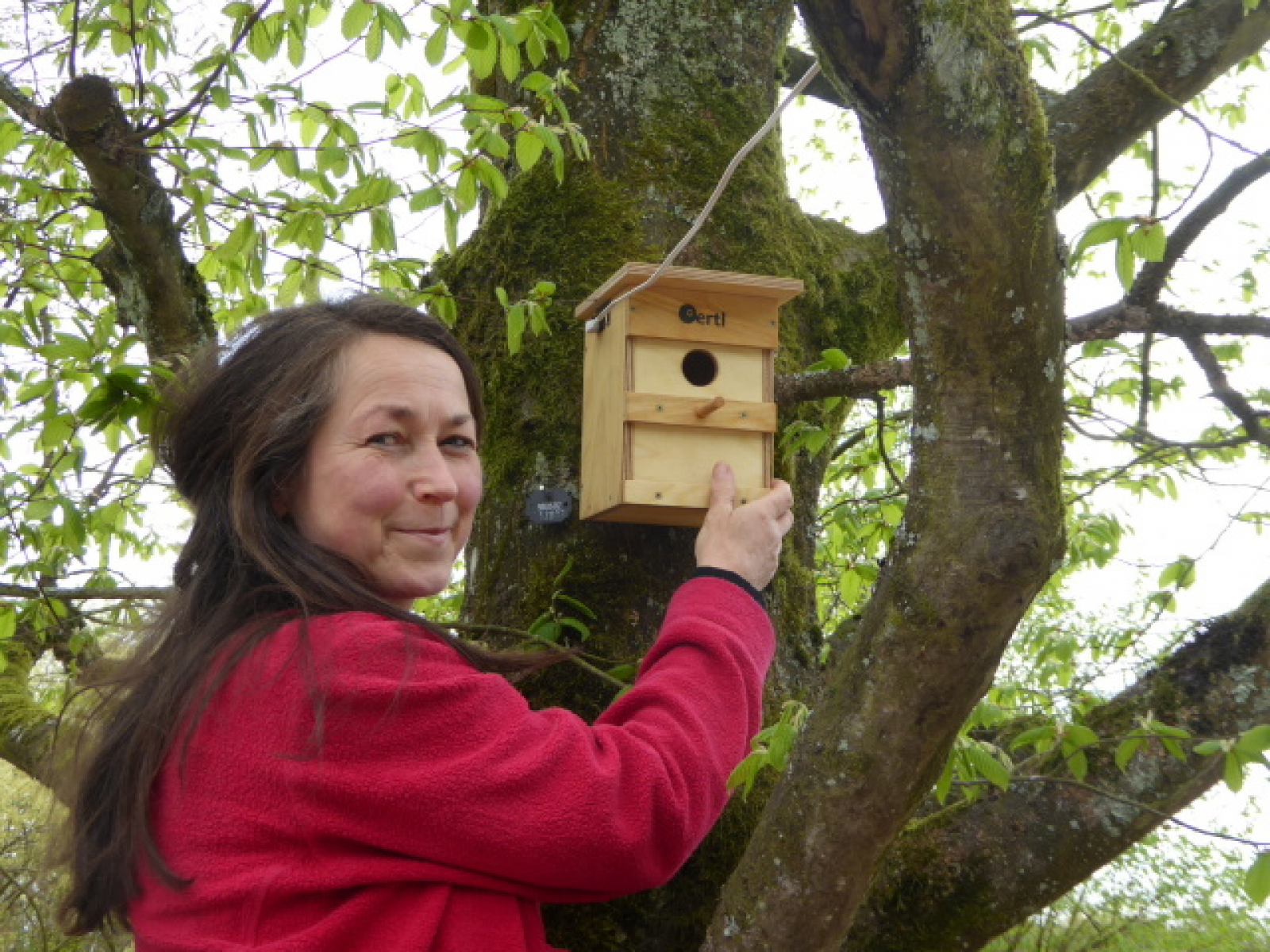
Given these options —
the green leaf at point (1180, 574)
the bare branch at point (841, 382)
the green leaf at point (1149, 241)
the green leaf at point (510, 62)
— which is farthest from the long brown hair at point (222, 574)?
the green leaf at point (1180, 574)

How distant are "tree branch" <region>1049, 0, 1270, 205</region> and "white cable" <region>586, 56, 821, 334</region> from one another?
4.41 feet

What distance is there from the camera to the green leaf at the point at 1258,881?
185 centimetres

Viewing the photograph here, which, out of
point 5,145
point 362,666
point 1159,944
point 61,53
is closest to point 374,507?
point 362,666

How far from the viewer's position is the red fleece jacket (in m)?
1.61

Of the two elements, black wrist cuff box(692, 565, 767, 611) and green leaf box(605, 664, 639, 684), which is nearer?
black wrist cuff box(692, 565, 767, 611)

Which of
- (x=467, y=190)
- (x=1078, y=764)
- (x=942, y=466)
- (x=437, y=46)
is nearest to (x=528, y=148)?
(x=467, y=190)

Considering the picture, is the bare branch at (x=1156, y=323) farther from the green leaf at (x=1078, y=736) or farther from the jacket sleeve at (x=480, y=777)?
the jacket sleeve at (x=480, y=777)

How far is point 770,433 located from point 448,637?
1.08 m

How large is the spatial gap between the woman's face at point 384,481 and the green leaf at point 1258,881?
1395mm

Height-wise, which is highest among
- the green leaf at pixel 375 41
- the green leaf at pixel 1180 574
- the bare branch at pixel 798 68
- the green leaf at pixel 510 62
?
the bare branch at pixel 798 68

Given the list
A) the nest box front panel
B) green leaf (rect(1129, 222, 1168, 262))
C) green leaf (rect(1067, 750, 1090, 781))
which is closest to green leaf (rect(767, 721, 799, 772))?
green leaf (rect(1067, 750, 1090, 781))

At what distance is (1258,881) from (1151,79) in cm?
245

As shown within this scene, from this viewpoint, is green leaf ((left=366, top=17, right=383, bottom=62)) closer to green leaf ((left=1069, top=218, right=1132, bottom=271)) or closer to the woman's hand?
the woman's hand

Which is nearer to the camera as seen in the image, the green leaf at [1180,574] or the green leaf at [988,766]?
the green leaf at [988,766]
